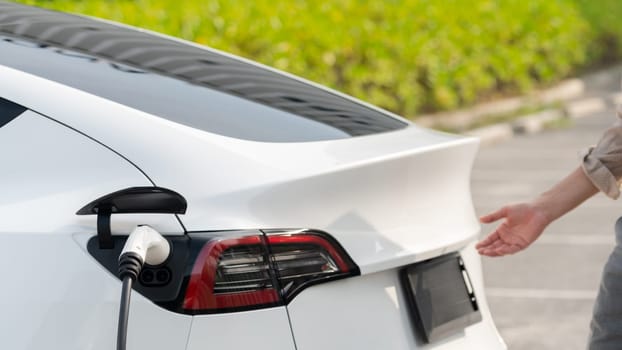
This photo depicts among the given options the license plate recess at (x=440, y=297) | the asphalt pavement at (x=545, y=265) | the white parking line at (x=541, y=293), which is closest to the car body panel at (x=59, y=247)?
the license plate recess at (x=440, y=297)

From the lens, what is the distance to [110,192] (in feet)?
7.98

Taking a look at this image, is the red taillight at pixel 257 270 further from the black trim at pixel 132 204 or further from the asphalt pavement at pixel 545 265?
the asphalt pavement at pixel 545 265

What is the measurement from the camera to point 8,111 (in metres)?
2.59

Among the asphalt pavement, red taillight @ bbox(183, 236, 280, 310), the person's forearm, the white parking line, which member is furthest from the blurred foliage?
red taillight @ bbox(183, 236, 280, 310)

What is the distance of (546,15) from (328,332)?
15.3 meters

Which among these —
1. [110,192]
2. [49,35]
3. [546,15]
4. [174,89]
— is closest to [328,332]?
[110,192]

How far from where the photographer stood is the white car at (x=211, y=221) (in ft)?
7.79

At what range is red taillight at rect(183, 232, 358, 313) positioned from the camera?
2.38m

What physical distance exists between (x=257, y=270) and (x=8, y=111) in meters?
0.66

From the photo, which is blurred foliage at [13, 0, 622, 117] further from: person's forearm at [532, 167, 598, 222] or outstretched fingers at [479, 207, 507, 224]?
person's forearm at [532, 167, 598, 222]

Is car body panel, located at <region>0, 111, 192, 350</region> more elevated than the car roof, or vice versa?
the car roof

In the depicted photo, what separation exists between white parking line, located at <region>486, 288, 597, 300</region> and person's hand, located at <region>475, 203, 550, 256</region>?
3488 millimetres

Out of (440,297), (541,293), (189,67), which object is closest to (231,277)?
(440,297)

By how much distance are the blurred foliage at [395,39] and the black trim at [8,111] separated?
735cm
